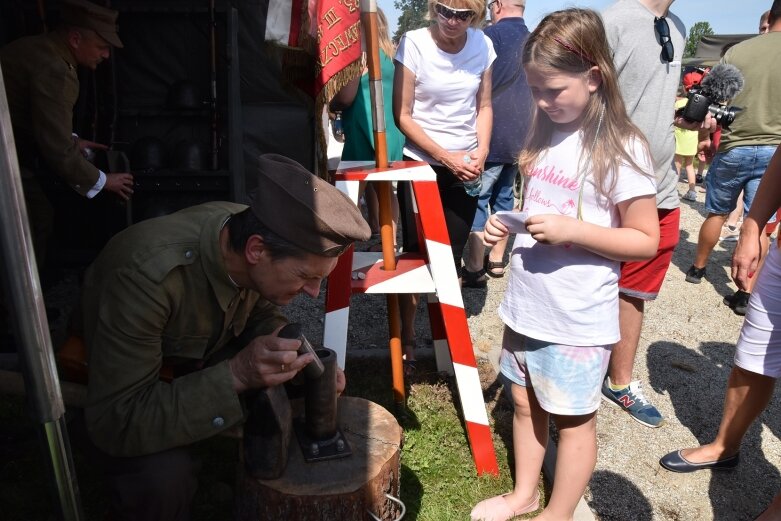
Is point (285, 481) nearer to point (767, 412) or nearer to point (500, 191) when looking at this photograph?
point (767, 412)

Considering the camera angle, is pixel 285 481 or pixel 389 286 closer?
pixel 285 481

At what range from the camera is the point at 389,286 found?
261 centimetres

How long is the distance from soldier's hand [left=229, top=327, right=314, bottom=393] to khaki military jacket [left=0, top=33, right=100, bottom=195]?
2672 millimetres

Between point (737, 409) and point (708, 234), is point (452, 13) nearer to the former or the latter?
point (737, 409)

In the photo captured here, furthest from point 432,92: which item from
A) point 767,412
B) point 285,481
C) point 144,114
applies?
point 144,114

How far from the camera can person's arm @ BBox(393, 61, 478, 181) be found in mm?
3109

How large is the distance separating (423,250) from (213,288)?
1.35 meters

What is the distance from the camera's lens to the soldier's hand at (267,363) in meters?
1.63

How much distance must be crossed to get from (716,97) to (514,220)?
2.22 metres

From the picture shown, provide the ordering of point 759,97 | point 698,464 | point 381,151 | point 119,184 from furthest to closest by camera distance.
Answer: point 759,97 < point 119,184 < point 698,464 < point 381,151

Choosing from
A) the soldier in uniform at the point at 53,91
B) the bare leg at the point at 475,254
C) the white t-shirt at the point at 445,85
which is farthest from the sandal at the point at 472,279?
the soldier in uniform at the point at 53,91

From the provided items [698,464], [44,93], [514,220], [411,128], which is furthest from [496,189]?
[44,93]

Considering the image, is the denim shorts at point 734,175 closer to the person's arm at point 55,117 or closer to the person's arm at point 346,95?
the person's arm at point 346,95

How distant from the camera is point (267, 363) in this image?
1.65 m
